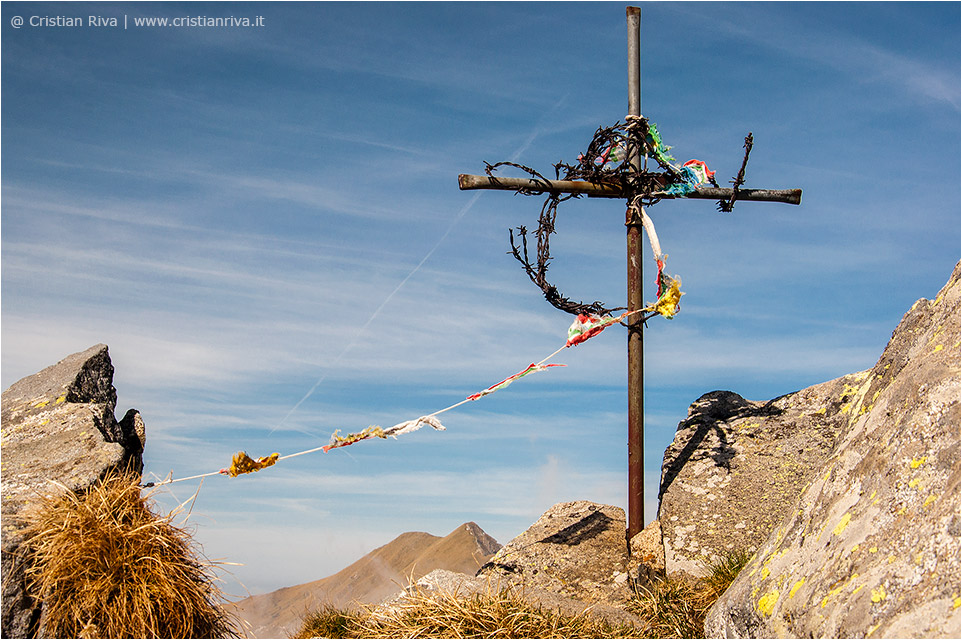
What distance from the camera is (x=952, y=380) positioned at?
381cm

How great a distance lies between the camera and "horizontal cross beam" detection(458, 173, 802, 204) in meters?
8.09

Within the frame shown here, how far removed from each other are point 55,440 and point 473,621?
371cm

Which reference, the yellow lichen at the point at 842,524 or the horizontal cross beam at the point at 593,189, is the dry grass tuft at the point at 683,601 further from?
the horizontal cross beam at the point at 593,189

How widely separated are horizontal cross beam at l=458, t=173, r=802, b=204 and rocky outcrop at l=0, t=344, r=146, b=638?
4008 millimetres

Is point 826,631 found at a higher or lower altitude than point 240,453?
lower

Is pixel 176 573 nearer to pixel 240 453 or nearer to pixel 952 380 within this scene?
pixel 240 453

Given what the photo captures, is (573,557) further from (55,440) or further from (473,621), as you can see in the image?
(55,440)

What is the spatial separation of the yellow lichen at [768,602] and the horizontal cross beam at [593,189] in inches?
202

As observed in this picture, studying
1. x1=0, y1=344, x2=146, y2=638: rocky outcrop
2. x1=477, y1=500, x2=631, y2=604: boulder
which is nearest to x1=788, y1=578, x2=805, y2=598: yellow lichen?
x1=477, y1=500, x2=631, y2=604: boulder

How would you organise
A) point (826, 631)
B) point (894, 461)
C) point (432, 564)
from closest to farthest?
1. point (826, 631)
2. point (894, 461)
3. point (432, 564)

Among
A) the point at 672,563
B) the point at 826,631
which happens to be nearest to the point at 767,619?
the point at 826,631

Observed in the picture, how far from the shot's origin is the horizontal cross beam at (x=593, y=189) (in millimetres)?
8094

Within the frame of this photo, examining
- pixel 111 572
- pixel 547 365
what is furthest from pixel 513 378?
pixel 111 572

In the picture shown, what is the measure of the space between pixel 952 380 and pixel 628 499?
491cm
